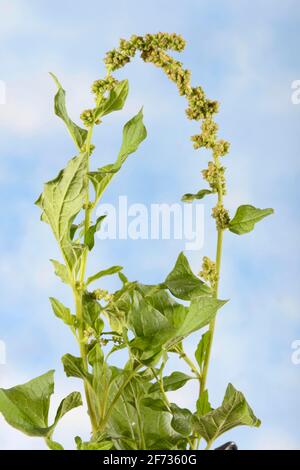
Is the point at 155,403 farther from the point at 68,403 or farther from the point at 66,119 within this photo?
the point at 66,119

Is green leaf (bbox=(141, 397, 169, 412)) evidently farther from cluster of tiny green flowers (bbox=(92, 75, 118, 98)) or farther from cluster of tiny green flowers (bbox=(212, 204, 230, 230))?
cluster of tiny green flowers (bbox=(92, 75, 118, 98))

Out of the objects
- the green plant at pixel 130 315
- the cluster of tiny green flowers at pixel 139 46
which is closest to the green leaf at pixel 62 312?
the green plant at pixel 130 315

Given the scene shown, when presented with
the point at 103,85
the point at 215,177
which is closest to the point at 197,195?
the point at 215,177

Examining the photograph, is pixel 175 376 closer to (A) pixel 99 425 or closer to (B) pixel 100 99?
(A) pixel 99 425

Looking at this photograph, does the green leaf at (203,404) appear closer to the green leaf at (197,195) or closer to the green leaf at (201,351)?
the green leaf at (201,351)
